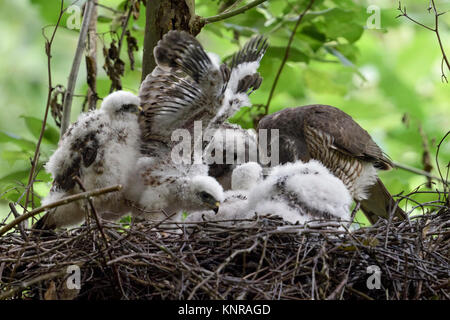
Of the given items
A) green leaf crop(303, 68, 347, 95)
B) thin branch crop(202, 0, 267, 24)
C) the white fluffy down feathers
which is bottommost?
the white fluffy down feathers

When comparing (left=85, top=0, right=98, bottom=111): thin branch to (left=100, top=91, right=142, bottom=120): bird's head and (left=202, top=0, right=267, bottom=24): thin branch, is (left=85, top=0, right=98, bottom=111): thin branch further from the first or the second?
(left=202, top=0, right=267, bottom=24): thin branch

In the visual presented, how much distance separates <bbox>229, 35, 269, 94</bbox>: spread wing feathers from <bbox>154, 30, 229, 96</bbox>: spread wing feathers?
0.25 m

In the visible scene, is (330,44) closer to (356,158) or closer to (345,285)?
(356,158)

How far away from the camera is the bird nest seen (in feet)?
9.04

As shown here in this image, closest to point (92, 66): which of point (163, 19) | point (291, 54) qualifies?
point (163, 19)

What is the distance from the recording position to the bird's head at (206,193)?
358cm

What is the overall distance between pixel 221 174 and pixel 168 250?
177 cm

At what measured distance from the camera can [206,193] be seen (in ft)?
11.8

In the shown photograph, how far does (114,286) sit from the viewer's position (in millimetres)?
2836

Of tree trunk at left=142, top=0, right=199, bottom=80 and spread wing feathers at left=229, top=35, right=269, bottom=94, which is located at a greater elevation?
tree trunk at left=142, top=0, right=199, bottom=80

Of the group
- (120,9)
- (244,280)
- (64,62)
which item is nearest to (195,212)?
(244,280)

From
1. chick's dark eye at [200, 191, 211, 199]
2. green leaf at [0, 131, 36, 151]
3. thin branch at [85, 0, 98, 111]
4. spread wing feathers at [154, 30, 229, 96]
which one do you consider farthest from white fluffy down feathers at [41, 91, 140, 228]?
green leaf at [0, 131, 36, 151]

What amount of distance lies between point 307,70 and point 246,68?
5.98 ft

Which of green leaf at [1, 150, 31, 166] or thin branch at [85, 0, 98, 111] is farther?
green leaf at [1, 150, 31, 166]
